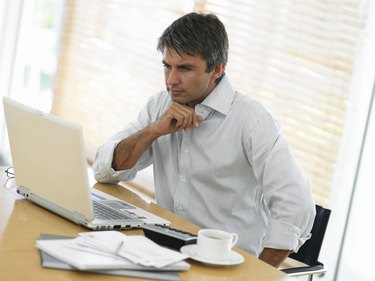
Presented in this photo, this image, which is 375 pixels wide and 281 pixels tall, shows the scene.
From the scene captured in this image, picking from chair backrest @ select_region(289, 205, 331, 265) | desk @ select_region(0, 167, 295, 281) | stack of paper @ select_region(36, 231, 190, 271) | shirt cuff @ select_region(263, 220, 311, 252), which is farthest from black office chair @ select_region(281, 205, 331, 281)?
stack of paper @ select_region(36, 231, 190, 271)

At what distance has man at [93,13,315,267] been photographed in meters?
2.42

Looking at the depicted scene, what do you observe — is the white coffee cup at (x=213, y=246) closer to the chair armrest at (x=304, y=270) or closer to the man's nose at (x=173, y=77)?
the chair armrest at (x=304, y=270)

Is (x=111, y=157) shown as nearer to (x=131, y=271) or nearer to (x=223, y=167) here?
(x=223, y=167)

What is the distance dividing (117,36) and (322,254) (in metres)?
2.36

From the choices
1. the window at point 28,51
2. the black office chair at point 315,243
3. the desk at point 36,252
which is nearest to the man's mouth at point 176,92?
the desk at point 36,252

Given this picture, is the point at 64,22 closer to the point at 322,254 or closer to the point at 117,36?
the point at 117,36

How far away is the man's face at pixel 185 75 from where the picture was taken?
7.97ft

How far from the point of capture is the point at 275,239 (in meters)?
2.23

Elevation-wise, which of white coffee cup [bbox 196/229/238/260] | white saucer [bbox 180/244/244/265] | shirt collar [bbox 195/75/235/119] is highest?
shirt collar [bbox 195/75/235/119]

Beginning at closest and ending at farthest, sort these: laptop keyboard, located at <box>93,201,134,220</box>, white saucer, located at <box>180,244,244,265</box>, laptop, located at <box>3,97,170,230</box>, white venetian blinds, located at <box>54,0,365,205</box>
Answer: white saucer, located at <box>180,244,244,265</box> → laptop, located at <box>3,97,170,230</box> → laptop keyboard, located at <box>93,201,134,220</box> → white venetian blinds, located at <box>54,0,365,205</box>

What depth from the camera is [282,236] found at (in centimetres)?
223

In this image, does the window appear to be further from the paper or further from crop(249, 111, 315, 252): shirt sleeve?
the paper

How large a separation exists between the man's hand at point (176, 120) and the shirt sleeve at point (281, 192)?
225 millimetres

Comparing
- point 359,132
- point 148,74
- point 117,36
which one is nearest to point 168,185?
point 359,132
